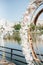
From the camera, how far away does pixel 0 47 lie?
5262mm

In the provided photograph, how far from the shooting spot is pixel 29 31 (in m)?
4.31

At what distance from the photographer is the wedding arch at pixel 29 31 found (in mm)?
4219

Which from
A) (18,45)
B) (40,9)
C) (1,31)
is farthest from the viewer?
(1,31)

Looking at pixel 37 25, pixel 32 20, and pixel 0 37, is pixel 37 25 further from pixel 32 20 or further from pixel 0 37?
pixel 0 37

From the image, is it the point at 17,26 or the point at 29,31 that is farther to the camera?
the point at 17,26

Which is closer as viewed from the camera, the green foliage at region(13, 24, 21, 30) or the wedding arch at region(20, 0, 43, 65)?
the wedding arch at region(20, 0, 43, 65)

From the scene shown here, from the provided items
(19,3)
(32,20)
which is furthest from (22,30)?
(19,3)

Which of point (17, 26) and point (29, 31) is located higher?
point (17, 26)

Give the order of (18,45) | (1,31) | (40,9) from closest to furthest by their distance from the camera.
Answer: (40,9) < (18,45) < (1,31)

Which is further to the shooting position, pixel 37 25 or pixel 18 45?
pixel 18 45

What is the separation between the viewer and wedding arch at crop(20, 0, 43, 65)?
422 cm

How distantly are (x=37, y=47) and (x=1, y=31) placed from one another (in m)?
1.15

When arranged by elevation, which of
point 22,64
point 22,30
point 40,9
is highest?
point 40,9

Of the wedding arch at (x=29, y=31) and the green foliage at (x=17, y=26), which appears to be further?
the green foliage at (x=17, y=26)
